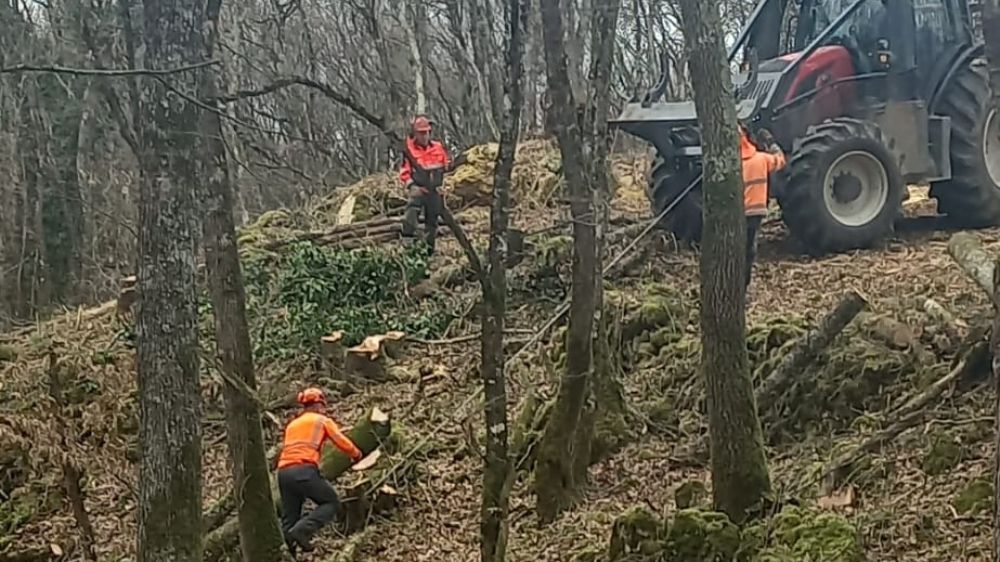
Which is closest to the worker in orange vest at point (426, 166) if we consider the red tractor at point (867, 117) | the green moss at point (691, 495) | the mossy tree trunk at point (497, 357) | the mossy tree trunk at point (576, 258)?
the red tractor at point (867, 117)

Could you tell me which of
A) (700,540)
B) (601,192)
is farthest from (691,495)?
(601,192)

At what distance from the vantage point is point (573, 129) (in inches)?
330

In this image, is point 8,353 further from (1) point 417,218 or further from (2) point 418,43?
(2) point 418,43

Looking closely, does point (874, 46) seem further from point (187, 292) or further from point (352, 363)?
point (187, 292)

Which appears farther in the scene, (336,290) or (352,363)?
(336,290)

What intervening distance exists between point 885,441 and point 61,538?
6.69 meters

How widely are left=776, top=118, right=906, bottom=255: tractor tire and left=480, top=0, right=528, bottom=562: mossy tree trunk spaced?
19.5 ft

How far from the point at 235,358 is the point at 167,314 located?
1571mm

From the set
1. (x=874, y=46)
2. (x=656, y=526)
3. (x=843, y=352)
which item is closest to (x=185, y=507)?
(x=656, y=526)

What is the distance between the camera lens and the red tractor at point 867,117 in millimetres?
12305

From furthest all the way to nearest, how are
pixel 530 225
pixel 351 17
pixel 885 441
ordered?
pixel 351 17 < pixel 530 225 < pixel 885 441

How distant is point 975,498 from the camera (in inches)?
255

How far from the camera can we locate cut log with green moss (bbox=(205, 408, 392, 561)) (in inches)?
360

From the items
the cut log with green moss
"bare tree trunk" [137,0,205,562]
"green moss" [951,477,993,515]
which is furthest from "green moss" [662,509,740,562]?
the cut log with green moss
